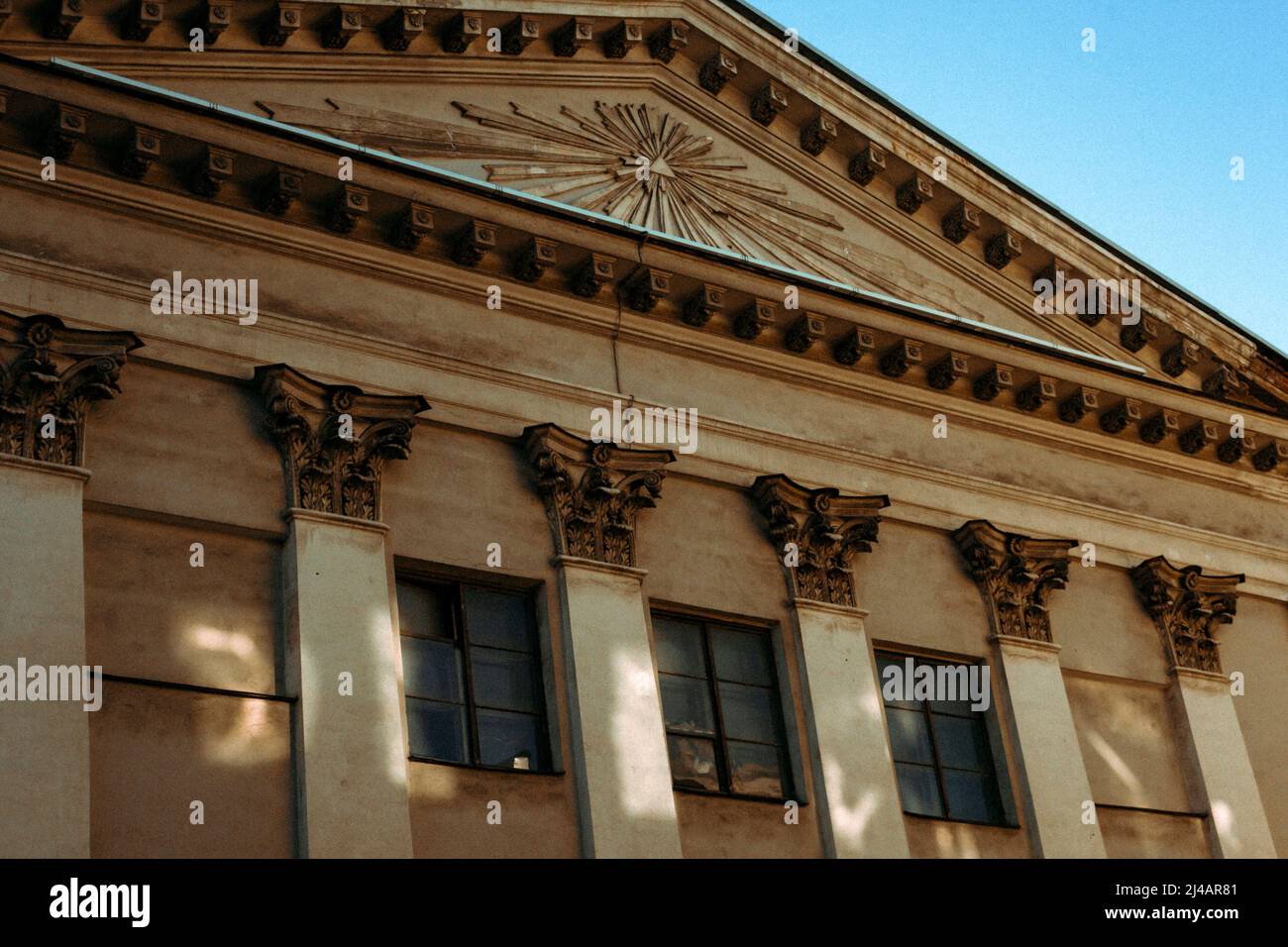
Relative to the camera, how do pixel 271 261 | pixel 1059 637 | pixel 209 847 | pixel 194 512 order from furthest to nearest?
pixel 1059 637 < pixel 271 261 < pixel 194 512 < pixel 209 847

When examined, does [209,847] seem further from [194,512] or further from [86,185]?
[86,185]

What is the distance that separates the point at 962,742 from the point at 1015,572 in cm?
169

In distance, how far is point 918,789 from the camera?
1545cm

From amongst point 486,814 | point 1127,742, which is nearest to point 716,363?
point 486,814

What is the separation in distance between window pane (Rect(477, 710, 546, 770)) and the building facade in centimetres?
4

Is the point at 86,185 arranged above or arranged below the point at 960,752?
above

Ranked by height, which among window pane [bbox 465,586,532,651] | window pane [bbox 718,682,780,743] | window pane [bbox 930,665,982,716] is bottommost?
window pane [bbox 718,682,780,743]

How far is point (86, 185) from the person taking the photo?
530 inches

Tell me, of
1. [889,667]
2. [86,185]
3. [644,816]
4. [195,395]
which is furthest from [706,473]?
[86,185]

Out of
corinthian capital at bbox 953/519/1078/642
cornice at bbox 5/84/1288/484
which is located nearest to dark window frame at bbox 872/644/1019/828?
corinthian capital at bbox 953/519/1078/642

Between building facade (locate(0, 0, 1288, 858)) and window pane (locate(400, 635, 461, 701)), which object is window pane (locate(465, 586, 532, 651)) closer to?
building facade (locate(0, 0, 1288, 858))

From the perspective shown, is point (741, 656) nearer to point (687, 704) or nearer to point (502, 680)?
point (687, 704)

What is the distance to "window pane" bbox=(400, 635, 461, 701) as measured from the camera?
13.5 m

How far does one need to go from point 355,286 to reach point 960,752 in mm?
6256
